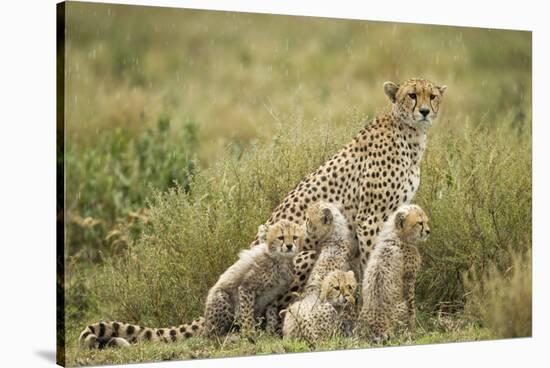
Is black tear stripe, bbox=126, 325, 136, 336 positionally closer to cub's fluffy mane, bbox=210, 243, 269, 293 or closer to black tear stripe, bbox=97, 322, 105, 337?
black tear stripe, bbox=97, 322, 105, 337

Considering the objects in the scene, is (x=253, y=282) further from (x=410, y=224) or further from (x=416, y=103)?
(x=416, y=103)

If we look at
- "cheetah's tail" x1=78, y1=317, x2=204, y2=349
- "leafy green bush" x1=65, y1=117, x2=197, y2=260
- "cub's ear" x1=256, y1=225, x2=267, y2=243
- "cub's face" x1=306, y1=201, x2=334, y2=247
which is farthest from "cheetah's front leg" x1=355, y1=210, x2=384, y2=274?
"leafy green bush" x1=65, y1=117, x2=197, y2=260

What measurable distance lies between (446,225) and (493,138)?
1.00 meters

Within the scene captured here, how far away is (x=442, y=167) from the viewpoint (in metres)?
9.48

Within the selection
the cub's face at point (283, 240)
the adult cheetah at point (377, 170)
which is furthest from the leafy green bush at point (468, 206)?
the cub's face at point (283, 240)

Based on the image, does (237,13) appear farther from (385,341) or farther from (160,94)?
(160,94)

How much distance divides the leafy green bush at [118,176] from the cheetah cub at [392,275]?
2.65 meters

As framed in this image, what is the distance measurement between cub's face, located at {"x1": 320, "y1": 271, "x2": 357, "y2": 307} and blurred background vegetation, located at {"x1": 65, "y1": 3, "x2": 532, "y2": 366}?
829 millimetres

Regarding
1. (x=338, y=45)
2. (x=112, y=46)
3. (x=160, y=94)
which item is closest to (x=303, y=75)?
(x=338, y=45)

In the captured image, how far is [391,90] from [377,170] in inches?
23.7

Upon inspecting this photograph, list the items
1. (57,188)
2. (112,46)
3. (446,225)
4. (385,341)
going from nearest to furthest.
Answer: (57,188)
(385,341)
(446,225)
(112,46)

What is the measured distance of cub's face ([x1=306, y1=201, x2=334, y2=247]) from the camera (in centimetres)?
841

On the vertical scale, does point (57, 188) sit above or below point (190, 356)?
above

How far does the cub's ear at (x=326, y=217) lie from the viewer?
27.6 ft
